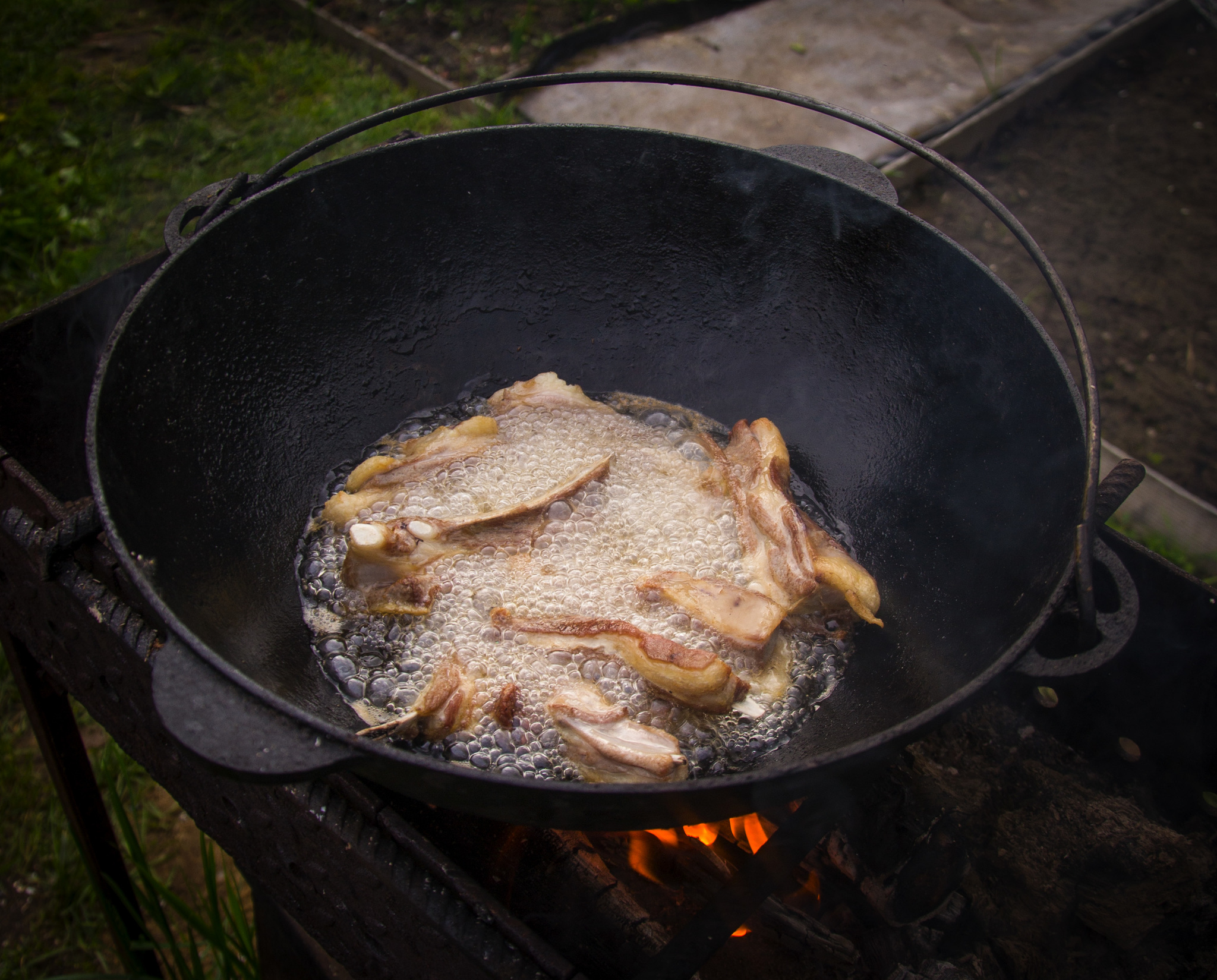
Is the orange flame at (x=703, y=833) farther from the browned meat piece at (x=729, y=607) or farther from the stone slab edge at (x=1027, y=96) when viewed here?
the stone slab edge at (x=1027, y=96)

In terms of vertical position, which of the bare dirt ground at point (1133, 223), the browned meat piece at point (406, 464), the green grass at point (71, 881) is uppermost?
the browned meat piece at point (406, 464)

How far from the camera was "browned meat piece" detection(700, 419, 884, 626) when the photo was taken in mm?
1814

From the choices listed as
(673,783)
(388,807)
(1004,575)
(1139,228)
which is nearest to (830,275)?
(1004,575)

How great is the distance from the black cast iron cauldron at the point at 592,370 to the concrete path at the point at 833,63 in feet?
6.58

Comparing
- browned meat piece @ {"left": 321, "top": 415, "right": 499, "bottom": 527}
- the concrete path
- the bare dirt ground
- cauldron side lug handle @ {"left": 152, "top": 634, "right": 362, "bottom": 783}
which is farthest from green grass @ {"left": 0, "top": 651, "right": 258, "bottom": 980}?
the bare dirt ground

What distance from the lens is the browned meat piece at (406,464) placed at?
6.44ft

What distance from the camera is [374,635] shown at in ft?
5.95

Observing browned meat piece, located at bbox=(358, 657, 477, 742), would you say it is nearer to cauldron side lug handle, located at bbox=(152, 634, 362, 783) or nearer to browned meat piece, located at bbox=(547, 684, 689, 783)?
browned meat piece, located at bbox=(547, 684, 689, 783)

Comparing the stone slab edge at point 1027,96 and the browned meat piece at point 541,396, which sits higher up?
the browned meat piece at point 541,396

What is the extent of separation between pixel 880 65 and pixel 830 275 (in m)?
3.16

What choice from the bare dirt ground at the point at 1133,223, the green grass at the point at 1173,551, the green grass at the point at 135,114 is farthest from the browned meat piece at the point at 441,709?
the green grass at the point at 135,114

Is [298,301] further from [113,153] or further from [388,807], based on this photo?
[113,153]

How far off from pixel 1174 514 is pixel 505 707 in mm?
2656

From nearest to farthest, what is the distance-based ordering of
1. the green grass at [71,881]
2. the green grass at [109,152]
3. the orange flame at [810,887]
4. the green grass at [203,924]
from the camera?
the orange flame at [810,887] → the green grass at [203,924] → the green grass at [71,881] → the green grass at [109,152]
